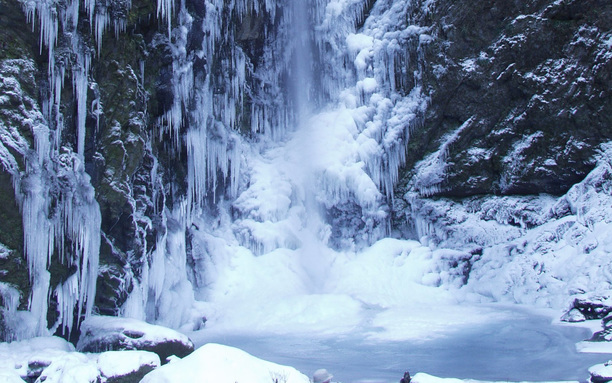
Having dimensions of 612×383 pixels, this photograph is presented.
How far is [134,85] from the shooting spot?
40.1 ft

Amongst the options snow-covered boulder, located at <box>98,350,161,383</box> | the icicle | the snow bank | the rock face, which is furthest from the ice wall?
snow-covered boulder, located at <box>98,350,161,383</box>

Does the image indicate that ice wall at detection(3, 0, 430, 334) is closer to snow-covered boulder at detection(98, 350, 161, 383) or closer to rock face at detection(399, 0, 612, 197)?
rock face at detection(399, 0, 612, 197)

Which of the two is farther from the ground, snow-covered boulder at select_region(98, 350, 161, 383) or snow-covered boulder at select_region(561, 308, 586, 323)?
snow-covered boulder at select_region(98, 350, 161, 383)

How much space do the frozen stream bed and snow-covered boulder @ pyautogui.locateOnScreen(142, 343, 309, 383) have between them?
7.78 feet

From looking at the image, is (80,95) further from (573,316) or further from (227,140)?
(573,316)

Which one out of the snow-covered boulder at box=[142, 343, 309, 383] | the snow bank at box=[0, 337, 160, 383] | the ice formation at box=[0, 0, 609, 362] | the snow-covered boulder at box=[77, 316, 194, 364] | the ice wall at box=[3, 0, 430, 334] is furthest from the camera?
the ice formation at box=[0, 0, 609, 362]

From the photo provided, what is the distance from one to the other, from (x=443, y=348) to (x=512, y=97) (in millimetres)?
9740

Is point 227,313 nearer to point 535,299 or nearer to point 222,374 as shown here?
point 535,299

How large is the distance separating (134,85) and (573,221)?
12.0 meters

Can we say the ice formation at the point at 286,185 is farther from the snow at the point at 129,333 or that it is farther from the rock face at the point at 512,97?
the snow at the point at 129,333

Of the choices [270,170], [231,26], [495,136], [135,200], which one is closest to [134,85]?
[135,200]

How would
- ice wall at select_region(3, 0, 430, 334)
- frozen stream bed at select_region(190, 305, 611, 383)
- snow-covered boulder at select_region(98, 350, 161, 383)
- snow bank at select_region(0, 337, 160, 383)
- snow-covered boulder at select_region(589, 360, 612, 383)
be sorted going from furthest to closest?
1. ice wall at select_region(3, 0, 430, 334)
2. frozen stream bed at select_region(190, 305, 611, 383)
3. snow-covered boulder at select_region(98, 350, 161, 383)
4. snow bank at select_region(0, 337, 160, 383)
5. snow-covered boulder at select_region(589, 360, 612, 383)

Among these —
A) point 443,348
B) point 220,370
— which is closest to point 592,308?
point 443,348

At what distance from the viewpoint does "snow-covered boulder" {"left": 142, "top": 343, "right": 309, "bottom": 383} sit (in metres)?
5.38
